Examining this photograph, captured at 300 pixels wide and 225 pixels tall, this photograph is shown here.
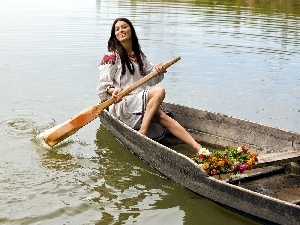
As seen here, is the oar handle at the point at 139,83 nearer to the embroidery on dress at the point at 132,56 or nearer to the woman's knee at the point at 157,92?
the woman's knee at the point at 157,92

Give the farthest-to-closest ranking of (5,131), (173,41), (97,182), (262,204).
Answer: (173,41)
(5,131)
(97,182)
(262,204)

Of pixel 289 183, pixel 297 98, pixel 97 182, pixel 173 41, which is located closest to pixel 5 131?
pixel 97 182

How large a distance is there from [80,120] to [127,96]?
674 mm

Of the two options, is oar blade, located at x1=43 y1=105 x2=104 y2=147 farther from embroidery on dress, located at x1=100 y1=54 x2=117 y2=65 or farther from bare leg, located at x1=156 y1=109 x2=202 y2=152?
bare leg, located at x1=156 y1=109 x2=202 y2=152

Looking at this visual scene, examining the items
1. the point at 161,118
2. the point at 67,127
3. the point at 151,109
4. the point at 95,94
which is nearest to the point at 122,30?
the point at 151,109

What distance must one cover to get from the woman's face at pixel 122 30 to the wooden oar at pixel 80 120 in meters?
0.62

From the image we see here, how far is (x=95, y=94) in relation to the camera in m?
9.62

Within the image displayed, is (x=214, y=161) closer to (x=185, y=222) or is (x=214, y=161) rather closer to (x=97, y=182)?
(x=185, y=222)

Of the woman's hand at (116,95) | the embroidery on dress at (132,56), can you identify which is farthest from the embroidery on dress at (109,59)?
the woman's hand at (116,95)

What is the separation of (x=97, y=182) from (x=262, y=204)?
2.11m

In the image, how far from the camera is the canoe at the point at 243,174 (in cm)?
466

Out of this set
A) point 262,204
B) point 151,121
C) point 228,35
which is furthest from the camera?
point 228,35

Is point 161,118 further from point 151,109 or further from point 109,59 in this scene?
point 109,59

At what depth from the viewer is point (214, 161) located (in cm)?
514
